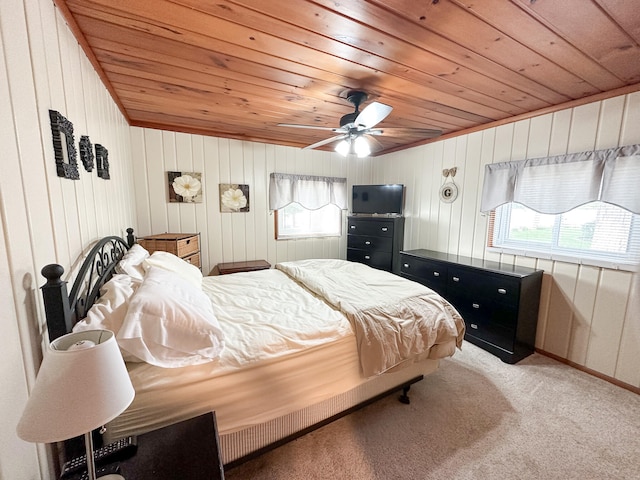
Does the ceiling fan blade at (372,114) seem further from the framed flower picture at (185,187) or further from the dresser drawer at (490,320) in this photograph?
the framed flower picture at (185,187)

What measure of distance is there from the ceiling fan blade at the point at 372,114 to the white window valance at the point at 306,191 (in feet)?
6.58

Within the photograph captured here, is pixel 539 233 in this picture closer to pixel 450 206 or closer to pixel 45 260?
pixel 450 206

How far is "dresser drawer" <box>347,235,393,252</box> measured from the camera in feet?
12.5

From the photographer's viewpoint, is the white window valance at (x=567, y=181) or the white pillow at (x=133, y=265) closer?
the white pillow at (x=133, y=265)

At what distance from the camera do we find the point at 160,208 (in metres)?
3.20

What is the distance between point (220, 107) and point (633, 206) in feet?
11.6

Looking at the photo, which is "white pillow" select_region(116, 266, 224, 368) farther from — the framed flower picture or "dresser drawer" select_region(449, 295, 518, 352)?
"dresser drawer" select_region(449, 295, 518, 352)

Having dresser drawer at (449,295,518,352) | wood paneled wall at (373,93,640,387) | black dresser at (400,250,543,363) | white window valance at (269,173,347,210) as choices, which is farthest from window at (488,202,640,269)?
white window valance at (269,173,347,210)

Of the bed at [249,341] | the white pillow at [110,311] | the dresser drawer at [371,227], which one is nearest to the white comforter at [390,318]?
the bed at [249,341]

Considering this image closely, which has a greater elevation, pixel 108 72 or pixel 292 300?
pixel 108 72

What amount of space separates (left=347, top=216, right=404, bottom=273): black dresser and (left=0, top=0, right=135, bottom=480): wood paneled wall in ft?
10.7

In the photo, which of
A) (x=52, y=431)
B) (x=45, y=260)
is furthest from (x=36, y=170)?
(x=52, y=431)

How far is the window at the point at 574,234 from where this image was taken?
83.0 inches

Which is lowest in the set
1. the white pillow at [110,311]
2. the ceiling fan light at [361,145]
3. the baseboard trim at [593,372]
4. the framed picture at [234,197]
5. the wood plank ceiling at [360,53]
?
the baseboard trim at [593,372]
